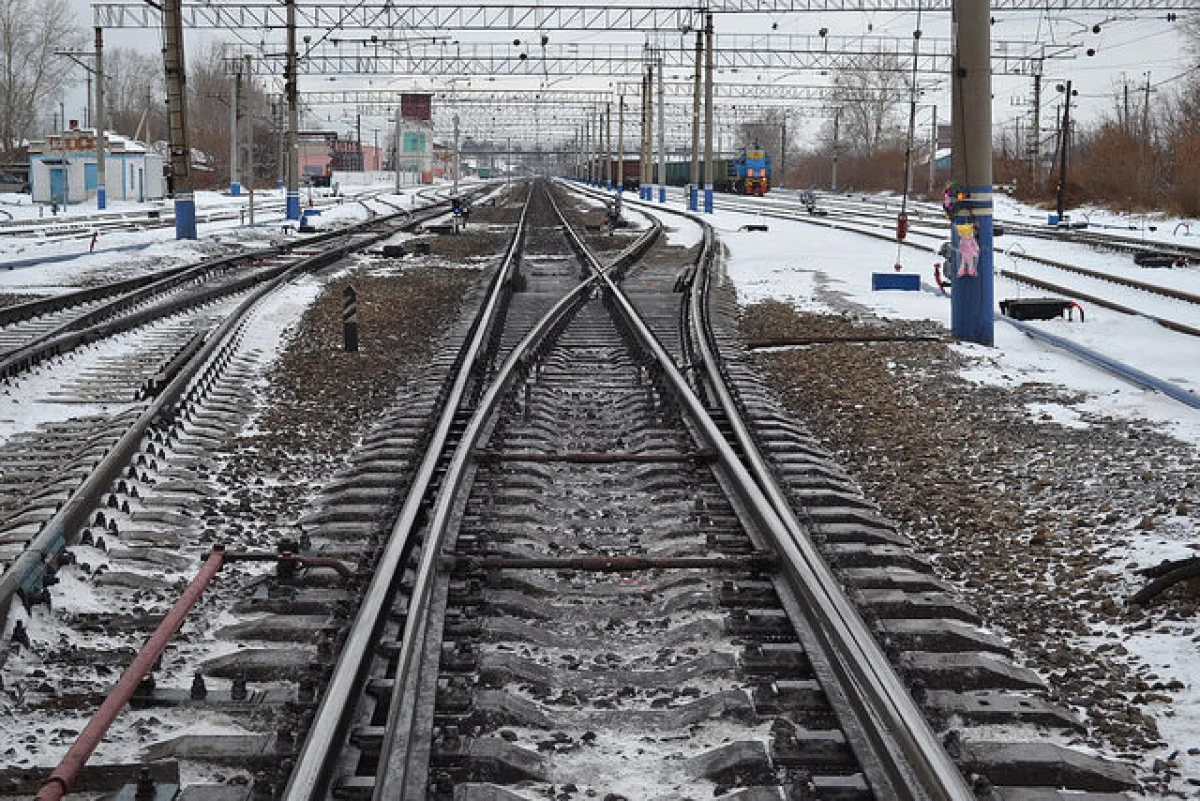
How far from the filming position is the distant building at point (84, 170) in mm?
65312

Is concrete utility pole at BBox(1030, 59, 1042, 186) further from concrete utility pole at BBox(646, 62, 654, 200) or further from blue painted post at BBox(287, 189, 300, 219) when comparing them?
blue painted post at BBox(287, 189, 300, 219)

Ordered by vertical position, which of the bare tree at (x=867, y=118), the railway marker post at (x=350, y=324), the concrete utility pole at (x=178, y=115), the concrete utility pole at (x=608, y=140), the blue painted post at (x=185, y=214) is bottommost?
the railway marker post at (x=350, y=324)

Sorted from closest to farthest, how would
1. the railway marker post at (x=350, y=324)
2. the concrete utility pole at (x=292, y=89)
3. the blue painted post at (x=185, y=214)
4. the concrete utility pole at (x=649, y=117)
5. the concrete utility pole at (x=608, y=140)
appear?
the railway marker post at (x=350, y=324), the blue painted post at (x=185, y=214), the concrete utility pole at (x=292, y=89), the concrete utility pole at (x=649, y=117), the concrete utility pole at (x=608, y=140)

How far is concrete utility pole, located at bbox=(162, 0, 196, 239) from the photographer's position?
30.0 m

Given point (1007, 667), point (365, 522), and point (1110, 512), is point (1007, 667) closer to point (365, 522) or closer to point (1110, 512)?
point (1110, 512)

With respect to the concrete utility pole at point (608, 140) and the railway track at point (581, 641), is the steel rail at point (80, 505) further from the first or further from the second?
the concrete utility pole at point (608, 140)

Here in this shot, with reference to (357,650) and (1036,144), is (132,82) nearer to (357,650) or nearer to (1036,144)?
(1036,144)

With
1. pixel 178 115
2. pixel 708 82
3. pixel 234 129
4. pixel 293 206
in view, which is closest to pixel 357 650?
pixel 178 115

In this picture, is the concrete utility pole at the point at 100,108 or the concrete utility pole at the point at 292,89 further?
the concrete utility pole at the point at 100,108

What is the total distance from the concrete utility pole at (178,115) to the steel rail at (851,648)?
2498cm

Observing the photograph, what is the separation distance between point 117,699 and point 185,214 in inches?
1121

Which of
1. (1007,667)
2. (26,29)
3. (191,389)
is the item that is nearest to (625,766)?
(1007,667)

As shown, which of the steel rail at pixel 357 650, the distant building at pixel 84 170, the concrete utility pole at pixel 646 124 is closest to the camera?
the steel rail at pixel 357 650

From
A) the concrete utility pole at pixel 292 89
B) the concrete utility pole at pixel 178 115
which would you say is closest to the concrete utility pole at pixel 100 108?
the concrete utility pole at pixel 292 89
